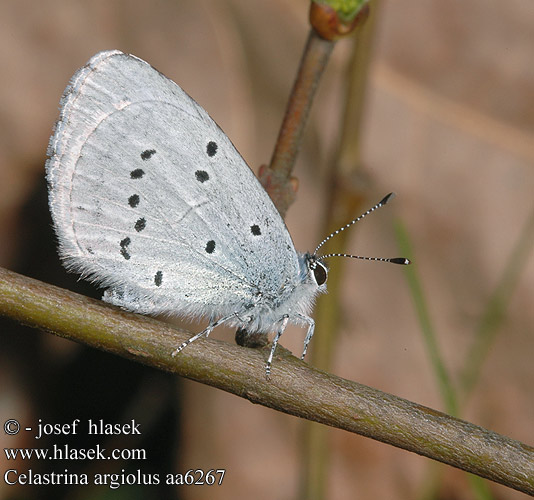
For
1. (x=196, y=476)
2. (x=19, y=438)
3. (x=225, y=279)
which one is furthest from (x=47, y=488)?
(x=225, y=279)

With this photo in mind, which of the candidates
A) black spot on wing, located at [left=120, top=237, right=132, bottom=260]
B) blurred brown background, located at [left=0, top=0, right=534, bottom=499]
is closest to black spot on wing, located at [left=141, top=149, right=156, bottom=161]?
black spot on wing, located at [left=120, top=237, right=132, bottom=260]

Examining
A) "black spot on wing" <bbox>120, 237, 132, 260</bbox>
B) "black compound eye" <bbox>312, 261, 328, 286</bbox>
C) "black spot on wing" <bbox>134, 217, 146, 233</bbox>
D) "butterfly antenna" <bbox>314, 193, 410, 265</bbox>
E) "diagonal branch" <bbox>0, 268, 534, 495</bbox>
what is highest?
"butterfly antenna" <bbox>314, 193, 410, 265</bbox>

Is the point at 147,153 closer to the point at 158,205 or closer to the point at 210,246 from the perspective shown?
the point at 158,205

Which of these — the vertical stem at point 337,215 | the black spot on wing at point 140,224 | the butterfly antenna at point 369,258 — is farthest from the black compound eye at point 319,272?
the black spot on wing at point 140,224

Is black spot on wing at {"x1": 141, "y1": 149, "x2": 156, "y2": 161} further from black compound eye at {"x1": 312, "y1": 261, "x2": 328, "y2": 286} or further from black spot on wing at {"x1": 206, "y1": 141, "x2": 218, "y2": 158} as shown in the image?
black compound eye at {"x1": 312, "y1": 261, "x2": 328, "y2": 286}

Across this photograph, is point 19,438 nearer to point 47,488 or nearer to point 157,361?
point 47,488

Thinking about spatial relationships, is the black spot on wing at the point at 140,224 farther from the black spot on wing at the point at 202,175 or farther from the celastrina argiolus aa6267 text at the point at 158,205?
the black spot on wing at the point at 202,175

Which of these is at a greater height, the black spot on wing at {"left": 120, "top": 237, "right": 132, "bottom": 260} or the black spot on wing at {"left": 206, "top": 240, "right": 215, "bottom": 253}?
the black spot on wing at {"left": 206, "top": 240, "right": 215, "bottom": 253}
